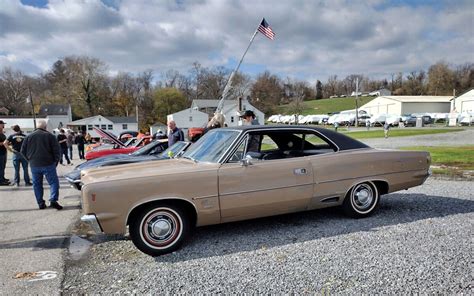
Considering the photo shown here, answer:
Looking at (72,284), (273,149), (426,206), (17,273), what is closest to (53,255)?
(17,273)

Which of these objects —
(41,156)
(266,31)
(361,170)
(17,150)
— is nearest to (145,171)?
(361,170)

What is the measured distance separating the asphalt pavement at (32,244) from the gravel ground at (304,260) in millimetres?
262

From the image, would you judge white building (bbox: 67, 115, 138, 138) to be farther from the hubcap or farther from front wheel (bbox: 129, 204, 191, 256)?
the hubcap

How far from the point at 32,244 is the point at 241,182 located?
300cm

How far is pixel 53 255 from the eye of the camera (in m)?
4.05

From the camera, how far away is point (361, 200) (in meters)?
4.91

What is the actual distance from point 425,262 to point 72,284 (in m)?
3.57

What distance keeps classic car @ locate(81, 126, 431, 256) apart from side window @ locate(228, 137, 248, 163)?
0.04ft

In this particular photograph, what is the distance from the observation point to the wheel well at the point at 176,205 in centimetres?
380

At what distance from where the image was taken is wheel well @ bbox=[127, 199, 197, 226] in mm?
3803

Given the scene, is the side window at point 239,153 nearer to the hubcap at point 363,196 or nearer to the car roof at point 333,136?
the car roof at point 333,136

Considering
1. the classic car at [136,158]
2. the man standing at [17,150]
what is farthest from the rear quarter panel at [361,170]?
the man standing at [17,150]

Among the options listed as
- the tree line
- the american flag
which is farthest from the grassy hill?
the american flag

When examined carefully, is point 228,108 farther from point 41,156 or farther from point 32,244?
point 32,244
